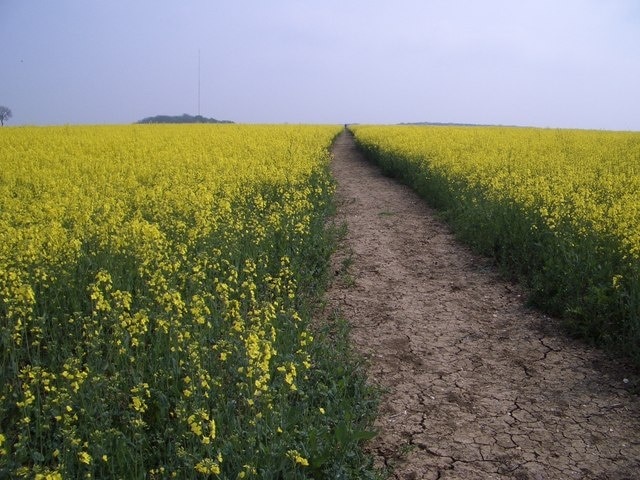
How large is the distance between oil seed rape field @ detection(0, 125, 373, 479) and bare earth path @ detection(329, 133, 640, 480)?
0.46 m

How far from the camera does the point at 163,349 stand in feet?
13.2

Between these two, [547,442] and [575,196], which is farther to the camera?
[575,196]

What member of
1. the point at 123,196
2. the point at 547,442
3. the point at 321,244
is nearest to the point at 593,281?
the point at 547,442

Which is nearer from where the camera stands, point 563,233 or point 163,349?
point 163,349

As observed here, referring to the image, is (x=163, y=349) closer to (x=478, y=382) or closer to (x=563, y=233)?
(x=478, y=382)

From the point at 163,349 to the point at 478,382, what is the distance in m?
2.46

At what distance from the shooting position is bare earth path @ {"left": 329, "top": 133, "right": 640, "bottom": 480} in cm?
362

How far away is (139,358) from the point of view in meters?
3.73

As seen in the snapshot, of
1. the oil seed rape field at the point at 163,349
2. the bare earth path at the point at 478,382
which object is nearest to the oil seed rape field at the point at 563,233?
the bare earth path at the point at 478,382

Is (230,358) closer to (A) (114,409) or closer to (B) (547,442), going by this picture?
(A) (114,409)

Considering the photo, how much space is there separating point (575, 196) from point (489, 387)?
455 cm

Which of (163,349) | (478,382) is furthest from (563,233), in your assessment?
(163,349)

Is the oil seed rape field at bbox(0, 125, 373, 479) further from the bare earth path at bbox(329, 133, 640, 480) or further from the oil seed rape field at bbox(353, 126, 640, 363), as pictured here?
the oil seed rape field at bbox(353, 126, 640, 363)

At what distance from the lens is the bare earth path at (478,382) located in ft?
11.9
